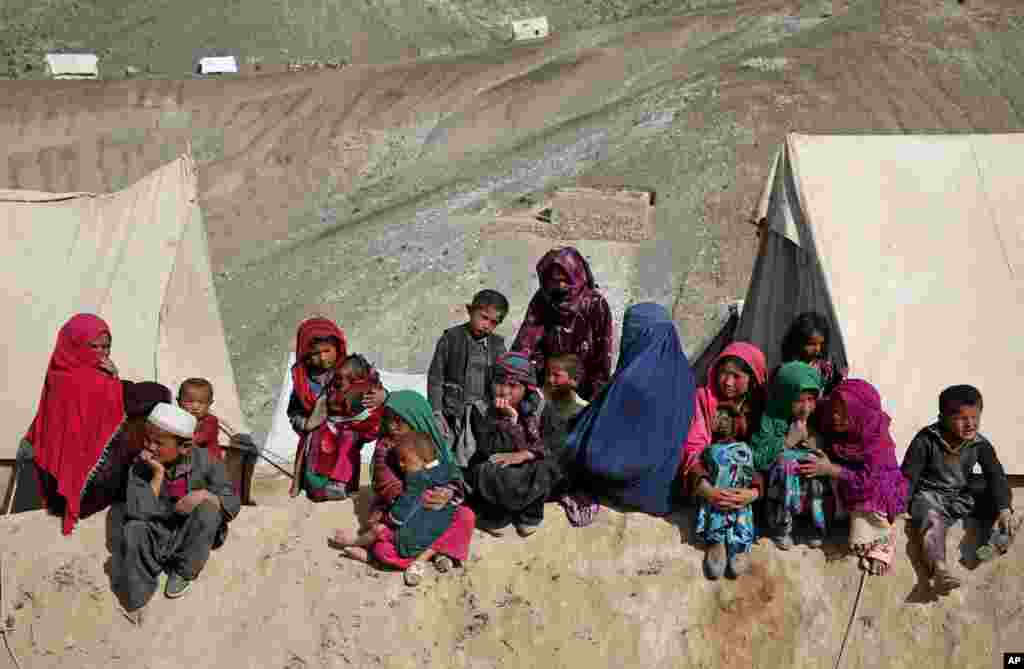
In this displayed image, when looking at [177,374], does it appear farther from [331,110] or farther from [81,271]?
[331,110]

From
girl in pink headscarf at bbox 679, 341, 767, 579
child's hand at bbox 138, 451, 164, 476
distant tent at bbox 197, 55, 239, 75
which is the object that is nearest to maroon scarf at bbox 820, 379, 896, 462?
girl in pink headscarf at bbox 679, 341, 767, 579

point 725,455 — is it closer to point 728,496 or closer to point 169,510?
point 728,496

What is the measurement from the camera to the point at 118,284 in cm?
699

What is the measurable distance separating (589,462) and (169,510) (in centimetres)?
164

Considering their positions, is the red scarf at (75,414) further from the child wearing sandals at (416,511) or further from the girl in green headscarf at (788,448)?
the girl in green headscarf at (788,448)

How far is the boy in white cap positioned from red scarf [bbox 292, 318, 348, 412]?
0.82 metres

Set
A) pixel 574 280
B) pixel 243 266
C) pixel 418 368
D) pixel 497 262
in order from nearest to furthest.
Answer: pixel 574 280 → pixel 418 368 → pixel 497 262 → pixel 243 266

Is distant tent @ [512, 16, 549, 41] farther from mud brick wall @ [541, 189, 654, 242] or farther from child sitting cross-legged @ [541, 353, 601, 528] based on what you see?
child sitting cross-legged @ [541, 353, 601, 528]

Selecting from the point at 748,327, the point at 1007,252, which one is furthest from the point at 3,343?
the point at 1007,252

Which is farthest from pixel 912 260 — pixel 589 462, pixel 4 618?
pixel 4 618

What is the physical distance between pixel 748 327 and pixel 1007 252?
5.55ft

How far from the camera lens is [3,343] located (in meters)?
6.74

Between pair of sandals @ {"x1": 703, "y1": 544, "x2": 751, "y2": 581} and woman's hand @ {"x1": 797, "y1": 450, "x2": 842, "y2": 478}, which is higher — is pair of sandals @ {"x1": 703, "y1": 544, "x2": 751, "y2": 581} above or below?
below

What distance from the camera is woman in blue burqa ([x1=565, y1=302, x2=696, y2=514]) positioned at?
4457mm
